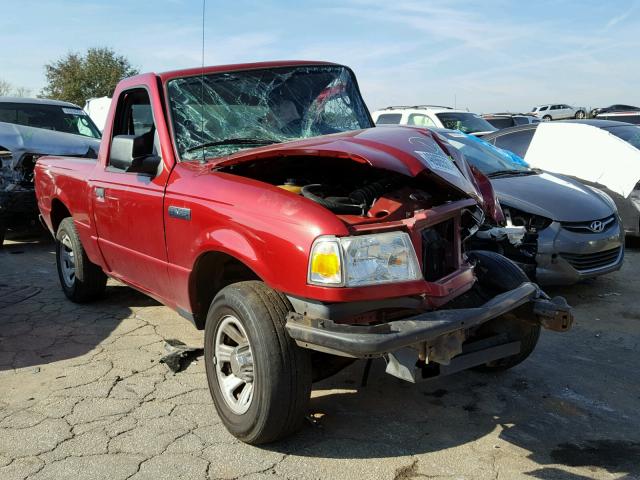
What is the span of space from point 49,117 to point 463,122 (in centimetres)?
802

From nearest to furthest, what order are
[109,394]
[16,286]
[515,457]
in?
→ [515,457] < [109,394] < [16,286]

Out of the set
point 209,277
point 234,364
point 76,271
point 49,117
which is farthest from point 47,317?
point 49,117

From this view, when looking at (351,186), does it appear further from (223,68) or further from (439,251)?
(223,68)

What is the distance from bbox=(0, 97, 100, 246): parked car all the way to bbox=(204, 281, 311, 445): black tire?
6.09 meters

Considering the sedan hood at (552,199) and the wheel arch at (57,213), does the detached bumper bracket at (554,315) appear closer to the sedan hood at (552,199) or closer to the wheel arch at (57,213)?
the sedan hood at (552,199)

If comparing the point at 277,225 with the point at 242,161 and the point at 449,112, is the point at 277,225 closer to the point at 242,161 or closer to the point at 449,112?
the point at 242,161

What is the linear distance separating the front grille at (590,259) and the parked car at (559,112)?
34676 millimetres

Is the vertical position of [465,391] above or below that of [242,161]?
below

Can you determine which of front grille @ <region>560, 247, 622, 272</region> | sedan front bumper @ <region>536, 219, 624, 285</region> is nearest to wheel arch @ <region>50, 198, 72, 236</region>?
sedan front bumper @ <region>536, 219, 624, 285</region>

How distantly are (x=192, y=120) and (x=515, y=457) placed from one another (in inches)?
108

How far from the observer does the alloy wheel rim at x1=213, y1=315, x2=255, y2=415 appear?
2.99 metres

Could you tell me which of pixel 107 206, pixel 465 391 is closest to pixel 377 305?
pixel 465 391

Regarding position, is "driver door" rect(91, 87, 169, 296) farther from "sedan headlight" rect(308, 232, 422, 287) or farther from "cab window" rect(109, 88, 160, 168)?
"sedan headlight" rect(308, 232, 422, 287)

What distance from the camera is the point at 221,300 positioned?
3.07 metres
